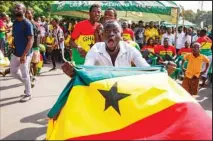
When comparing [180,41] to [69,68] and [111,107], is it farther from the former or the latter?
[111,107]

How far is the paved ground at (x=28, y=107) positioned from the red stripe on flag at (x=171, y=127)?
1.77 meters

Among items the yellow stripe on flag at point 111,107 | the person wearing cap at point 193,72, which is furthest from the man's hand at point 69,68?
the person wearing cap at point 193,72

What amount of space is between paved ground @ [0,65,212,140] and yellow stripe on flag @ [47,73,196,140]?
1692mm

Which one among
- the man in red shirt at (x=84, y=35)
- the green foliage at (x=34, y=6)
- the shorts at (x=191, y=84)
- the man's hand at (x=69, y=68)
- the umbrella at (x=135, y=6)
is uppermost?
the green foliage at (x=34, y=6)

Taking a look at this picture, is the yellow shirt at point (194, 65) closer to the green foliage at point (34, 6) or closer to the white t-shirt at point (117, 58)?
the white t-shirt at point (117, 58)

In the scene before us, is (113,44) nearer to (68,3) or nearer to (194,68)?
(194,68)

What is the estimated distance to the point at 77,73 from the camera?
134 inches

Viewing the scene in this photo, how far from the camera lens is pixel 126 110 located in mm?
3070

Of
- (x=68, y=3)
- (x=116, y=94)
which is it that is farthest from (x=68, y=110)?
(x=68, y=3)

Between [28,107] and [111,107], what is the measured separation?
411cm

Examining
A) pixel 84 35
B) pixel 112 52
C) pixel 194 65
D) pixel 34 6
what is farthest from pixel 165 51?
pixel 34 6

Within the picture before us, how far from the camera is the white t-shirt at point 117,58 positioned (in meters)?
4.04

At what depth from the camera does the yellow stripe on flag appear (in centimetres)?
296

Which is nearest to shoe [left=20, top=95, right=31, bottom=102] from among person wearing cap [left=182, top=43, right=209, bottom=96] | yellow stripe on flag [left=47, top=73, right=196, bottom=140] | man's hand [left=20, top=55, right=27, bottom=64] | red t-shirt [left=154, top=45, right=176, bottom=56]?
man's hand [left=20, top=55, right=27, bottom=64]
